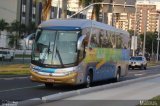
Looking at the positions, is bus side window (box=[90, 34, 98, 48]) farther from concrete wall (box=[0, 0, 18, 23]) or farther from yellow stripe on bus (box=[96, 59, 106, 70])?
concrete wall (box=[0, 0, 18, 23])

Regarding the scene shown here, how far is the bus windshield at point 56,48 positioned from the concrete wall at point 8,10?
9221 cm

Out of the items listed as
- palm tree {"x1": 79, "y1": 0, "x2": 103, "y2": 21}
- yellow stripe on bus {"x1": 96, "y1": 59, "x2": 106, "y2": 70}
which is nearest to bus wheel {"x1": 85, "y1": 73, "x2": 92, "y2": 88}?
yellow stripe on bus {"x1": 96, "y1": 59, "x2": 106, "y2": 70}

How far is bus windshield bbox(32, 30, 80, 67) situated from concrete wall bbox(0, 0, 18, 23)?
9221 centimetres

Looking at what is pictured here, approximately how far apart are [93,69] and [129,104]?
8.45m

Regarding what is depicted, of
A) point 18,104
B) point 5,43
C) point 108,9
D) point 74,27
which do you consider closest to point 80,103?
point 18,104

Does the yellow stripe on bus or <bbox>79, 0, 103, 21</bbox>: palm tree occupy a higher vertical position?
<bbox>79, 0, 103, 21</bbox>: palm tree

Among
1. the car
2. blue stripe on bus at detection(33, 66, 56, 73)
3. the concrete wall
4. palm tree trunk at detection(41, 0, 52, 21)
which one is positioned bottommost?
the car

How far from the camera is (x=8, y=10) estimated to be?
114m

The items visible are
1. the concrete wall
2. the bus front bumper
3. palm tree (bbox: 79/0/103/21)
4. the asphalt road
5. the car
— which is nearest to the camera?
the asphalt road

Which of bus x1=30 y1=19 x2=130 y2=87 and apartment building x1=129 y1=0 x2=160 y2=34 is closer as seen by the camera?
bus x1=30 y1=19 x2=130 y2=87

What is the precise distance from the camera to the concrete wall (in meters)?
113

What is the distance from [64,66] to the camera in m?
21.2

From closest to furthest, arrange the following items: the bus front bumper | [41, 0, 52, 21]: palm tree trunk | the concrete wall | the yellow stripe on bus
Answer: the bus front bumper < the yellow stripe on bus < [41, 0, 52, 21]: palm tree trunk < the concrete wall

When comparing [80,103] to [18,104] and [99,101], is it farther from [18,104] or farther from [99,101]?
→ [18,104]
